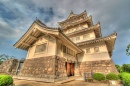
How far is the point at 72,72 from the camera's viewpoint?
12.1 m

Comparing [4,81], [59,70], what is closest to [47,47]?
[59,70]

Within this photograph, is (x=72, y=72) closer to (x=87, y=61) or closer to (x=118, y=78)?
(x=87, y=61)

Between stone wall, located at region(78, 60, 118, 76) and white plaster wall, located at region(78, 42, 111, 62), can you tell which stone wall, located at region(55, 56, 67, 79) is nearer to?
stone wall, located at region(78, 60, 118, 76)

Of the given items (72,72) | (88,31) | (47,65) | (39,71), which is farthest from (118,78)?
(88,31)

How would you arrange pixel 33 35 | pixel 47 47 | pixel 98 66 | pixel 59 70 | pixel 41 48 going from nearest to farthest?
pixel 59 70
pixel 47 47
pixel 41 48
pixel 33 35
pixel 98 66

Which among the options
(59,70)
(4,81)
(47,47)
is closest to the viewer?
(4,81)

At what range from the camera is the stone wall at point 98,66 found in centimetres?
1031

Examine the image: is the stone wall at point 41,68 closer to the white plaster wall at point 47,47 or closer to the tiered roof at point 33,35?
the white plaster wall at point 47,47

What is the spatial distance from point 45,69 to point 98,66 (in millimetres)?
8213

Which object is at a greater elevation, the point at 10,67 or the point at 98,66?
the point at 98,66

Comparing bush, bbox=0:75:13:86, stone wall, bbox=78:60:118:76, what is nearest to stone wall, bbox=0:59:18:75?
bush, bbox=0:75:13:86

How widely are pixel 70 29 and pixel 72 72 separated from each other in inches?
439

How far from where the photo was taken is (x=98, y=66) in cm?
1127

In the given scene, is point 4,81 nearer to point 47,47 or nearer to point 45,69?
point 45,69
